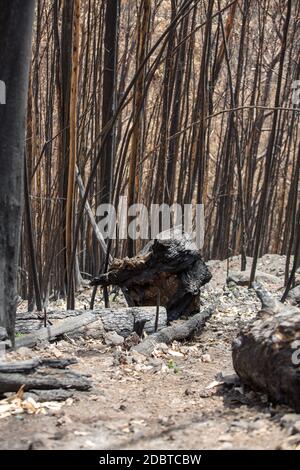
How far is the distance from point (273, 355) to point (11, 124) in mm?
1419

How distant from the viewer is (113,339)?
366 cm

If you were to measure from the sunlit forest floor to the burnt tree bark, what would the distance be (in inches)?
17.1

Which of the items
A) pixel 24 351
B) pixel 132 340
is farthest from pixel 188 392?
pixel 132 340

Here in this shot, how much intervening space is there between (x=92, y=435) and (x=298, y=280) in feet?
13.5

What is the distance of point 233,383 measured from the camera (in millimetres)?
2730

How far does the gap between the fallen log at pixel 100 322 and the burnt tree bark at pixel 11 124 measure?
62cm

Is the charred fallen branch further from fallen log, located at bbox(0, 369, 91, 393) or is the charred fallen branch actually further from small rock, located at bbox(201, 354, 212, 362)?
small rock, located at bbox(201, 354, 212, 362)

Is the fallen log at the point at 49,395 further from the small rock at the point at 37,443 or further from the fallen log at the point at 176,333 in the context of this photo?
the fallen log at the point at 176,333

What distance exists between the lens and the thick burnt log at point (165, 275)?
4219 mm

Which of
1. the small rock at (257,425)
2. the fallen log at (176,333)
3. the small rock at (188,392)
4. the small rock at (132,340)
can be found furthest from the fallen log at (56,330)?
the small rock at (257,425)

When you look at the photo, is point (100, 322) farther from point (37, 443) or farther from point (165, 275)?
point (37, 443)

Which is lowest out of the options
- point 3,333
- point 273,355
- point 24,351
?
point 24,351

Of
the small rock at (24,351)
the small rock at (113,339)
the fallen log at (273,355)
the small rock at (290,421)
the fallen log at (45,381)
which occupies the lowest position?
the small rock at (113,339)

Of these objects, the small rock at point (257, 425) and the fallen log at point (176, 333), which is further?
the fallen log at point (176, 333)
